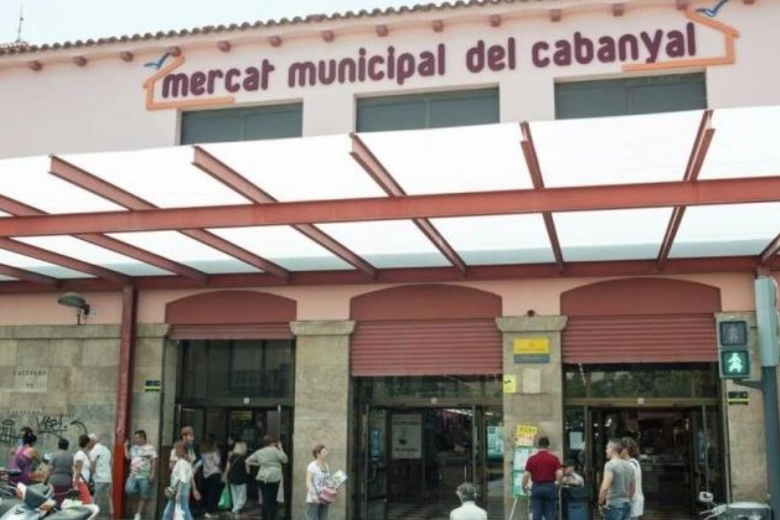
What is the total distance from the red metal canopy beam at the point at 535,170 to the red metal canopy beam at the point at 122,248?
601cm

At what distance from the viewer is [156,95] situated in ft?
52.5

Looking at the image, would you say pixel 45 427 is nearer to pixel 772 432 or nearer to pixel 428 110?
pixel 428 110

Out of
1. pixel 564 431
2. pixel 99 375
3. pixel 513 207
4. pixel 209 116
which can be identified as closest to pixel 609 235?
pixel 513 207

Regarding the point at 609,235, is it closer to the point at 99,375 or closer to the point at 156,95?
the point at 156,95

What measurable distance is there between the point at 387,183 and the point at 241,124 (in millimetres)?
5886

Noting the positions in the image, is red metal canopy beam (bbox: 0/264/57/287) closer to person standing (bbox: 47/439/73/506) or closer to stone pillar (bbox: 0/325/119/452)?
stone pillar (bbox: 0/325/119/452)

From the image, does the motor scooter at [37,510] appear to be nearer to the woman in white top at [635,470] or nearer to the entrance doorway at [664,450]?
the woman in white top at [635,470]

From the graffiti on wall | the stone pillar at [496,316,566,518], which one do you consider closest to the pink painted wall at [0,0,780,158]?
the stone pillar at [496,316,566,518]

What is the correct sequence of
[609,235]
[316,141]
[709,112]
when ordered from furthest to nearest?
[609,235]
[316,141]
[709,112]

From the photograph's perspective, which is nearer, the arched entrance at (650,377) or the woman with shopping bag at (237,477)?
the arched entrance at (650,377)

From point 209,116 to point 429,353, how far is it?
18.4 ft

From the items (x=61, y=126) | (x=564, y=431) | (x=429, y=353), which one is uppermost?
(x=61, y=126)

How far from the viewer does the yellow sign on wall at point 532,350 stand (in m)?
14.6

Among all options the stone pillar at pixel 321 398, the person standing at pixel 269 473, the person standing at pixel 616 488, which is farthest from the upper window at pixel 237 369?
the person standing at pixel 616 488
